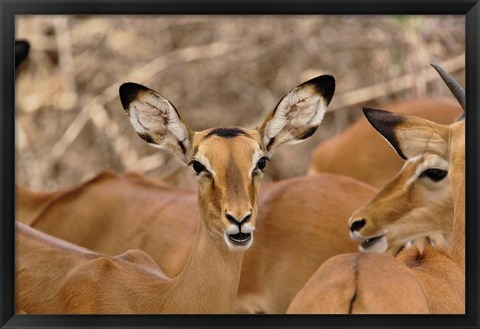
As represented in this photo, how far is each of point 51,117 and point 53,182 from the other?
25.4 inches

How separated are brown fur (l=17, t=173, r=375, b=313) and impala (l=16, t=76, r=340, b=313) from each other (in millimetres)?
989

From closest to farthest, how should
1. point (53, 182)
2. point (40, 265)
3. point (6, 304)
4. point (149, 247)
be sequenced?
point (6, 304) → point (40, 265) → point (149, 247) → point (53, 182)

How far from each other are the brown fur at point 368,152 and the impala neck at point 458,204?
252cm

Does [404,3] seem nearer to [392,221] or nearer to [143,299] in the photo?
[392,221]

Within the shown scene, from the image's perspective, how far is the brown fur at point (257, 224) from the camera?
237 inches

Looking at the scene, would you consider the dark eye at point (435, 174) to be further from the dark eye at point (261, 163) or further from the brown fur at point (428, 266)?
the dark eye at point (261, 163)

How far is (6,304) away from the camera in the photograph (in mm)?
4801

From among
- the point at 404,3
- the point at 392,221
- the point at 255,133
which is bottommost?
the point at 392,221

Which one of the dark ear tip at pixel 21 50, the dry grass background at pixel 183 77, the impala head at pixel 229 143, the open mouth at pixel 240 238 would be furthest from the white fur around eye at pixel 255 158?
the dry grass background at pixel 183 77

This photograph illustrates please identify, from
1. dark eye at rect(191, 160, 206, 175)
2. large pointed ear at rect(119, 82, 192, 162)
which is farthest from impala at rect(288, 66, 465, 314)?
large pointed ear at rect(119, 82, 192, 162)

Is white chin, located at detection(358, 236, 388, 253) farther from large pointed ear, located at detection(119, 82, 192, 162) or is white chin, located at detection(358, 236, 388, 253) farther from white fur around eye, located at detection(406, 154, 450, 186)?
large pointed ear, located at detection(119, 82, 192, 162)

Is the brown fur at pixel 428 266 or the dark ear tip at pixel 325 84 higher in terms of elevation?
the dark ear tip at pixel 325 84

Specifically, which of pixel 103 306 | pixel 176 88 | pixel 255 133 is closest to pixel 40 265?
pixel 103 306

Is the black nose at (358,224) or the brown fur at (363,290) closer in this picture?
the brown fur at (363,290)
